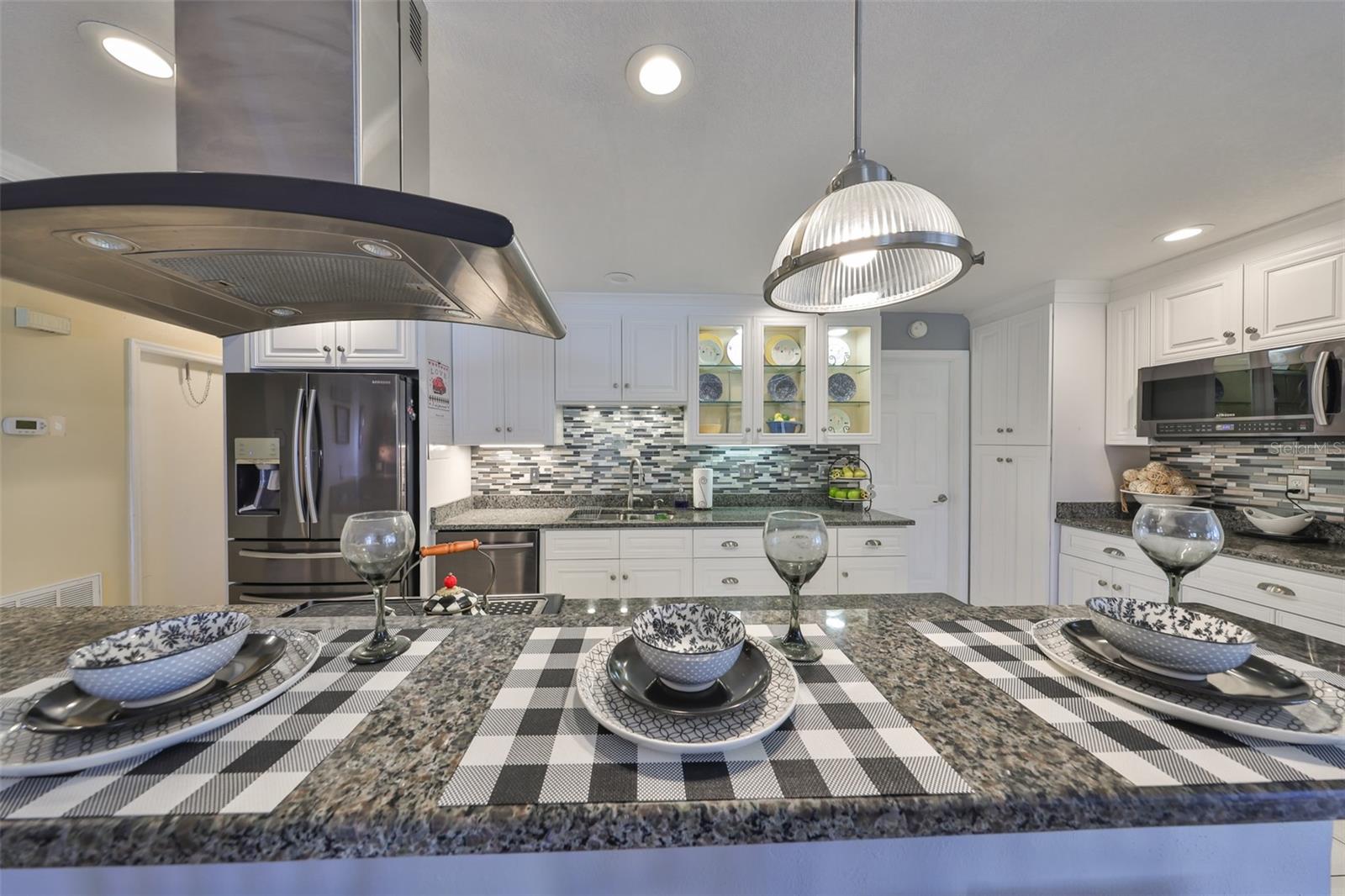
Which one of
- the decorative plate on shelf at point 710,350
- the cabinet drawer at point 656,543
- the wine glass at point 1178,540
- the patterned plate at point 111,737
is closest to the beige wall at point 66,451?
the patterned plate at point 111,737

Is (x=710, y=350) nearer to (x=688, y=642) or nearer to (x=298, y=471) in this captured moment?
(x=298, y=471)

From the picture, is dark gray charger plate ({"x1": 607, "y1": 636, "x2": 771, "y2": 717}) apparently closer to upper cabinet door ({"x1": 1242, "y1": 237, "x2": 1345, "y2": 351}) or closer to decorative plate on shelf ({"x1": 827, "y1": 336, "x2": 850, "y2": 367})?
decorative plate on shelf ({"x1": 827, "y1": 336, "x2": 850, "y2": 367})

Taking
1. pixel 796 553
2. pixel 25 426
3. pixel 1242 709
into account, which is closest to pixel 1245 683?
pixel 1242 709

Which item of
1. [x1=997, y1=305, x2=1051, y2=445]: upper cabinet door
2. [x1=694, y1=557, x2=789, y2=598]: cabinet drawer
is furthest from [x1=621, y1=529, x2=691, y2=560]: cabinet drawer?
[x1=997, y1=305, x2=1051, y2=445]: upper cabinet door

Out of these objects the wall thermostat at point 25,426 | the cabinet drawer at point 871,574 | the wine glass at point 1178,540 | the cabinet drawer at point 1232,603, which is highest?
the wall thermostat at point 25,426

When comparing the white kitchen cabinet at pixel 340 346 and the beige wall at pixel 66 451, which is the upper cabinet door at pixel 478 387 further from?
the beige wall at pixel 66 451

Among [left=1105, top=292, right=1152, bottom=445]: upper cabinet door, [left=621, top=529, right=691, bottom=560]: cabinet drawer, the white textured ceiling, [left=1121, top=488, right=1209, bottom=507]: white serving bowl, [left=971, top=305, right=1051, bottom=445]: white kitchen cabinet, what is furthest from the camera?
[left=971, top=305, right=1051, bottom=445]: white kitchen cabinet

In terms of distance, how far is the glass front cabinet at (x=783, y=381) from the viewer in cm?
302

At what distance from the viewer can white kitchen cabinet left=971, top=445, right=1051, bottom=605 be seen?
2779 mm

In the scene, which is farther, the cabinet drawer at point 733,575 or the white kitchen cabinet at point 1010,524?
the white kitchen cabinet at point 1010,524

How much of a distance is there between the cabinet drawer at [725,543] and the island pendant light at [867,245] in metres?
1.83

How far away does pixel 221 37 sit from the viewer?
878 millimetres

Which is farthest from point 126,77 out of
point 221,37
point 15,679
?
point 15,679

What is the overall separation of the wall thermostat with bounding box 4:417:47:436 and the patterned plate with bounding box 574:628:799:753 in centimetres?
307
